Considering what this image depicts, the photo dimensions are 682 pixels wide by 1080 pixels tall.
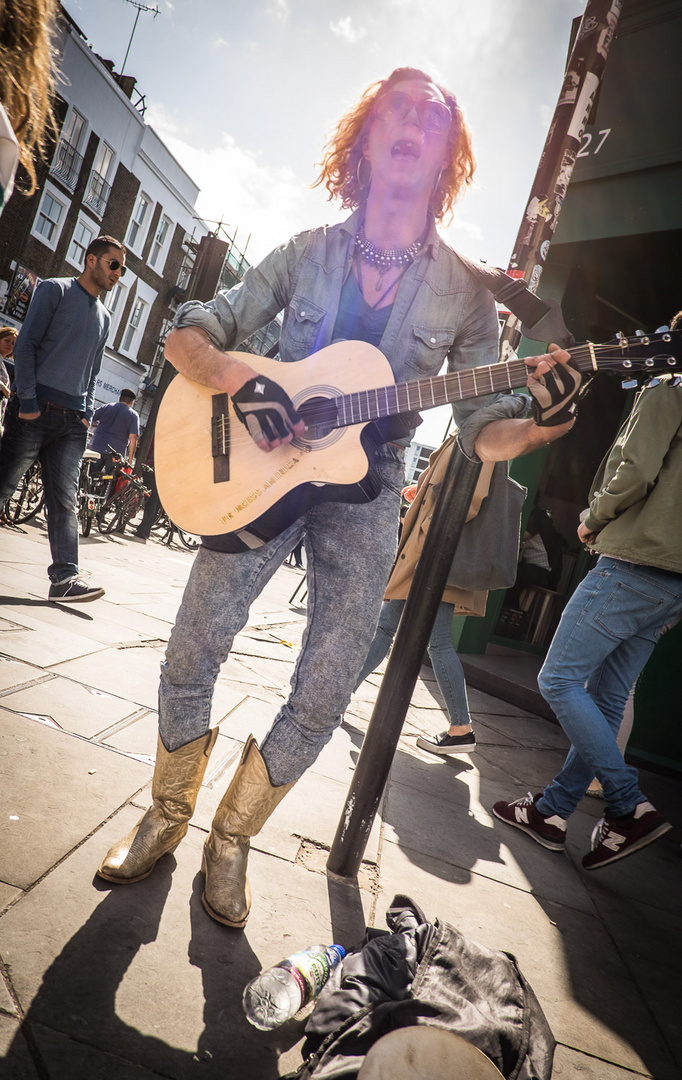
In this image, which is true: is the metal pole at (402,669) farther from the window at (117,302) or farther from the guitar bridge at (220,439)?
the window at (117,302)

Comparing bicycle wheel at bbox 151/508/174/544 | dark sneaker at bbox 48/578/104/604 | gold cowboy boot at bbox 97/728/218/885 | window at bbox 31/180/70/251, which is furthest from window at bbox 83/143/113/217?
gold cowboy boot at bbox 97/728/218/885

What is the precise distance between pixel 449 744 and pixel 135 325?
1023 inches

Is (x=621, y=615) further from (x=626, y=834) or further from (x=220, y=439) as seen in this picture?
(x=220, y=439)

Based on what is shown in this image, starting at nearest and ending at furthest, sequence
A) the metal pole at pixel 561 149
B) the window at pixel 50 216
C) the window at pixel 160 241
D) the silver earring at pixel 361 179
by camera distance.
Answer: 1. the silver earring at pixel 361 179
2. the metal pole at pixel 561 149
3. the window at pixel 50 216
4. the window at pixel 160 241

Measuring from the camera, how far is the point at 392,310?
1.90 m

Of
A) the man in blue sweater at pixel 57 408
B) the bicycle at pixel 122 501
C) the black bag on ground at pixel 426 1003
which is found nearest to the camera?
the black bag on ground at pixel 426 1003

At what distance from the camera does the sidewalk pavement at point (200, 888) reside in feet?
4.03

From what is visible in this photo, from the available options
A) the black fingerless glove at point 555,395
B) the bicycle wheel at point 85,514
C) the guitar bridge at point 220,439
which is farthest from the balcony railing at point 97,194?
the black fingerless glove at point 555,395

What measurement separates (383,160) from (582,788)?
8.29 ft

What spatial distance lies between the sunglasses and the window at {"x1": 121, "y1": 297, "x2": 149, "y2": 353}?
25641mm

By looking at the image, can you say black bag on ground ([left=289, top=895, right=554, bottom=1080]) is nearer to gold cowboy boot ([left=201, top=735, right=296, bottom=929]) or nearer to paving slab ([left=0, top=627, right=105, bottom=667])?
gold cowboy boot ([left=201, top=735, right=296, bottom=929])

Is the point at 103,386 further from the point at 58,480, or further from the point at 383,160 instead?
the point at 383,160

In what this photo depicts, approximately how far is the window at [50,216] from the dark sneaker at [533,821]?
22.0 m

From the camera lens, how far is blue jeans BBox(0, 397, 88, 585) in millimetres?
4070
